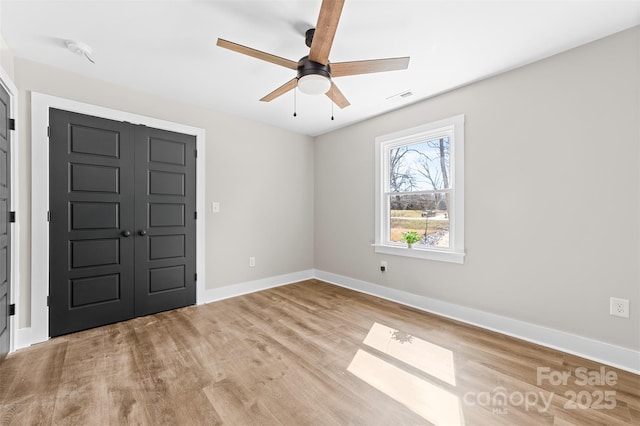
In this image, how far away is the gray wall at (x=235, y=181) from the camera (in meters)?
2.51

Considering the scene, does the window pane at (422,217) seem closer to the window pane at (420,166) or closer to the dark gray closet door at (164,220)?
the window pane at (420,166)

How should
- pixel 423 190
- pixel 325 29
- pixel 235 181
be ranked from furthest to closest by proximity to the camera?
pixel 235 181
pixel 423 190
pixel 325 29

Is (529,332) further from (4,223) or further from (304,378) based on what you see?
(4,223)

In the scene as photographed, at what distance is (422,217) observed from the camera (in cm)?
348

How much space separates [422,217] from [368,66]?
2075mm

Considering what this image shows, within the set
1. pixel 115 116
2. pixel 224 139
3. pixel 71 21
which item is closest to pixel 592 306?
pixel 224 139

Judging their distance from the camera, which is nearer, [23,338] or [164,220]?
[23,338]

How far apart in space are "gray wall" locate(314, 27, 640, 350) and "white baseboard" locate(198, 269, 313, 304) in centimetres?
202

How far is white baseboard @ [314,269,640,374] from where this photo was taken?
6.82ft

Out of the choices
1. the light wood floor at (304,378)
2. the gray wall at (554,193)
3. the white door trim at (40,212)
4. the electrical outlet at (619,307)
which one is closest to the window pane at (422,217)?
the gray wall at (554,193)

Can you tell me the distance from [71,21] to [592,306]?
460cm

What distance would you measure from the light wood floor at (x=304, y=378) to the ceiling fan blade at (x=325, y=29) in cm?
229

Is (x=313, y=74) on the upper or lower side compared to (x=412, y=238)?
upper

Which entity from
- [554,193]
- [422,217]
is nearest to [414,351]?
[422,217]
